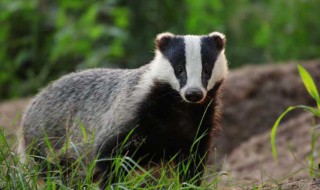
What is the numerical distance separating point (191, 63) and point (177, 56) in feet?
0.37

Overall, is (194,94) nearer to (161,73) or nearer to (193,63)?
(193,63)

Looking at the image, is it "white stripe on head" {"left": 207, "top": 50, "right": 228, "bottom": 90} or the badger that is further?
"white stripe on head" {"left": 207, "top": 50, "right": 228, "bottom": 90}

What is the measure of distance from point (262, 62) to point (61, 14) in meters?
2.39

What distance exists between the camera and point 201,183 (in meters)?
3.63

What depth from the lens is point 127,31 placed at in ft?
28.9

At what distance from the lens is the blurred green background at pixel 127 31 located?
28.5 feet

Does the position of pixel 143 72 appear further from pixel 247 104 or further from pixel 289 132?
pixel 247 104

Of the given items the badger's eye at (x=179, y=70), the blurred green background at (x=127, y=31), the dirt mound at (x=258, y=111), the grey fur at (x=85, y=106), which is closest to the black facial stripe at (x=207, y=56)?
the badger's eye at (x=179, y=70)

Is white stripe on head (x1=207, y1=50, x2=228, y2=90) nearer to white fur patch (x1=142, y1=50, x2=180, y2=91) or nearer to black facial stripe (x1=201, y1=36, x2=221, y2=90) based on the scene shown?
black facial stripe (x1=201, y1=36, x2=221, y2=90)

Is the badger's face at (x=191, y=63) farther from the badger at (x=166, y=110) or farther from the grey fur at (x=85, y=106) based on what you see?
the grey fur at (x=85, y=106)

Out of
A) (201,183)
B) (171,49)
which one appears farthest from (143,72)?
(201,183)

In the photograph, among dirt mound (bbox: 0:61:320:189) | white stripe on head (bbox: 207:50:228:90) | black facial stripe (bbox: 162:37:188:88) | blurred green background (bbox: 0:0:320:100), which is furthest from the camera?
blurred green background (bbox: 0:0:320:100)

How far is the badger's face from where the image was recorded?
376 centimetres

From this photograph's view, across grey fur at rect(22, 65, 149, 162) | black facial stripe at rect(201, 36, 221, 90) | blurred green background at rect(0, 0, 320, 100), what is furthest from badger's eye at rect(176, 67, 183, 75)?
blurred green background at rect(0, 0, 320, 100)
